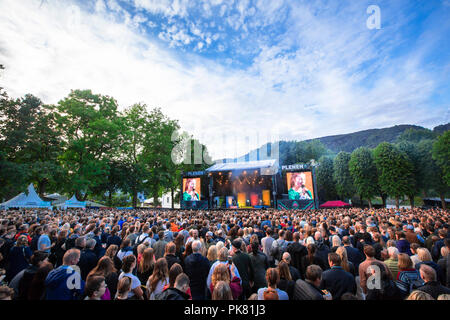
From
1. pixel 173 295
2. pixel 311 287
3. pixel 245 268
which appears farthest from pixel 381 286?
pixel 173 295

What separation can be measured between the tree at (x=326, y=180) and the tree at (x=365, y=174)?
16.8 feet

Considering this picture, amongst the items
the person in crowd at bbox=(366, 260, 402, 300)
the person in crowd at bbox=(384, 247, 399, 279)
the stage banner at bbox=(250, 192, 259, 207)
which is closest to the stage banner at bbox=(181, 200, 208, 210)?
the stage banner at bbox=(250, 192, 259, 207)

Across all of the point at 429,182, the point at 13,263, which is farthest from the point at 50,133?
the point at 429,182

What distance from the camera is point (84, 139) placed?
25922mm

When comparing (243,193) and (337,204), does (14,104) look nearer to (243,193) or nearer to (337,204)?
(243,193)

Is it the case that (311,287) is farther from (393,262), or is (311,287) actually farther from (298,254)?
(393,262)

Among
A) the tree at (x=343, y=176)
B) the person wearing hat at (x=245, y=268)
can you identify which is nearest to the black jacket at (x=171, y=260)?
the person wearing hat at (x=245, y=268)

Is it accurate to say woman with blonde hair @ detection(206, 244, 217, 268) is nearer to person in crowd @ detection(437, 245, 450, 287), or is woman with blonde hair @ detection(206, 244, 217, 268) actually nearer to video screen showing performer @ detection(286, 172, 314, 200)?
person in crowd @ detection(437, 245, 450, 287)

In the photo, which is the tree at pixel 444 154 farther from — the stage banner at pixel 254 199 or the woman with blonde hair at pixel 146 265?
the woman with blonde hair at pixel 146 265

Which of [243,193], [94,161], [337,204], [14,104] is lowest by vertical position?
[337,204]

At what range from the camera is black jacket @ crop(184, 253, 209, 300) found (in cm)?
358

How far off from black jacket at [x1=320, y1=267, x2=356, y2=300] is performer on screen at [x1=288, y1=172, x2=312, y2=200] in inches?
871
